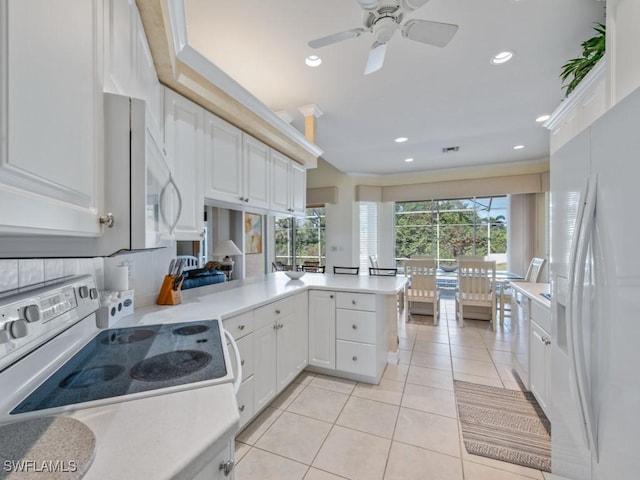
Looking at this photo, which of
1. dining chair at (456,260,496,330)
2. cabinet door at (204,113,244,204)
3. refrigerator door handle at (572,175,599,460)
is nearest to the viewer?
refrigerator door handle at (572,175,599,460)

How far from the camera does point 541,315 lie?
1902 mm

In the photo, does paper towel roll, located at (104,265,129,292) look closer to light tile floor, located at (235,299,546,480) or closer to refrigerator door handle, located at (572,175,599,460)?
light tile floor, located at (235,299,546,480)

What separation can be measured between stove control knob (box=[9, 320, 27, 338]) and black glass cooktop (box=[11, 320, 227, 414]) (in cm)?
18

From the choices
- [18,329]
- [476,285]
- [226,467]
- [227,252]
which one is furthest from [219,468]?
[476,285]

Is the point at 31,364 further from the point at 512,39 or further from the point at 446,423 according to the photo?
the point at 512,39

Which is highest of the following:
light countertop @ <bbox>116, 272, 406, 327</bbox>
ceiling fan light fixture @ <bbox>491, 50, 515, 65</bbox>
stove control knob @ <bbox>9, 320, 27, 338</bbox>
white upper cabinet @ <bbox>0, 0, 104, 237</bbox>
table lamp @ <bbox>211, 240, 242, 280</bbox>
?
ceiling fan light fixture @ <bbox>491, 50, 515, 65</bbox>

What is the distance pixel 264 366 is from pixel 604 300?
6.03 feet

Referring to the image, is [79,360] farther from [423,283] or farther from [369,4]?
[423,283]

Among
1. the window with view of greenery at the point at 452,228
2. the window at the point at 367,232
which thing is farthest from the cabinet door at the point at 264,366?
the window with view of greenery at the point at 452,228

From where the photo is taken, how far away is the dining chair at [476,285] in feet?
13.6

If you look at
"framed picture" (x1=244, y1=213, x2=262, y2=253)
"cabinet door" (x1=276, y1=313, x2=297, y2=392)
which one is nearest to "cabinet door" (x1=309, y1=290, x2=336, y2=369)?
"cabinet door" (x1=276, y1=313, x2=297, y2=392)

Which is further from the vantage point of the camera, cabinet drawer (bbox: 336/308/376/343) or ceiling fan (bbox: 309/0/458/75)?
cabinet drawer (bbox: 336/308/376/343)

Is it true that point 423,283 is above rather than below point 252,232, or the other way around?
below

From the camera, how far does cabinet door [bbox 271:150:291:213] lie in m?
2.81
